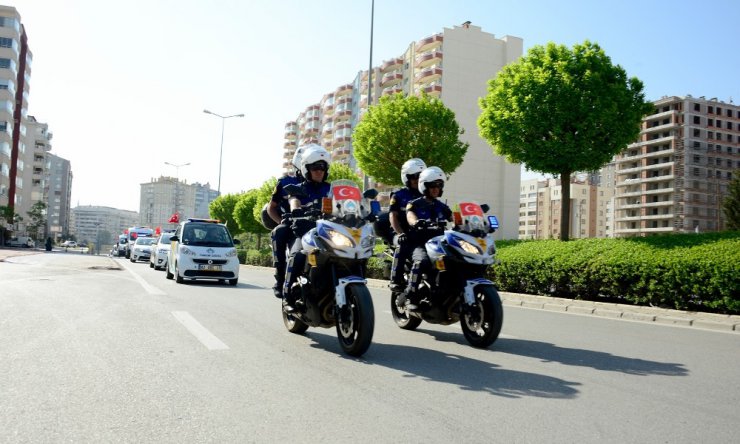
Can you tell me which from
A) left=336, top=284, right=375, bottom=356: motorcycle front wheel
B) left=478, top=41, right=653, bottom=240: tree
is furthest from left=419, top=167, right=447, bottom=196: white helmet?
left=478, top=41, right=653, bottom=240: tree

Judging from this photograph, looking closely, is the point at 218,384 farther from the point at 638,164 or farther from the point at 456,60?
the point at 638,164

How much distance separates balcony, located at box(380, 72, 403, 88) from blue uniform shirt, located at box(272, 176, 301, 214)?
266 feet

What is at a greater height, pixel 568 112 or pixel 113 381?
pixel 568 112

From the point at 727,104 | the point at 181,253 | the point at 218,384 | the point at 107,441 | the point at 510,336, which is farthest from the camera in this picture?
the point at 727,104

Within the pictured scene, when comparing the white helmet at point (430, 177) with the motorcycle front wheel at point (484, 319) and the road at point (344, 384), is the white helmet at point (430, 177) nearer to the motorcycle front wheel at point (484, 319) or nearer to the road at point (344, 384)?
the motorcycle front wheel at point (484, 319)

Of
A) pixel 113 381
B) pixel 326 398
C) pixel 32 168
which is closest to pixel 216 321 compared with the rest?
pixel 113 381

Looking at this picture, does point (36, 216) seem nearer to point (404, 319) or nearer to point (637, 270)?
point (637, 270)

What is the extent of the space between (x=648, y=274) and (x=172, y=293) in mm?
9193

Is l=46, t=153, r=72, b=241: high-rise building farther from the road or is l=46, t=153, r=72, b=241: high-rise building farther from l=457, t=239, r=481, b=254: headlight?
l=457, t=239, r=481, b=254: headlight

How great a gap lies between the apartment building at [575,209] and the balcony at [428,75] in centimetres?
7358

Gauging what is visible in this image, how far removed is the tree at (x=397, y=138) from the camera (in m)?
29.2

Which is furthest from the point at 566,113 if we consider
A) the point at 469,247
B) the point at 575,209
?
the point at 575,209

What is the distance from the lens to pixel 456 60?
71.9m

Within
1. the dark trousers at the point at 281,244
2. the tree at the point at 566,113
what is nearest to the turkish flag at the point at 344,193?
the dark trousers at the point at 281,244
